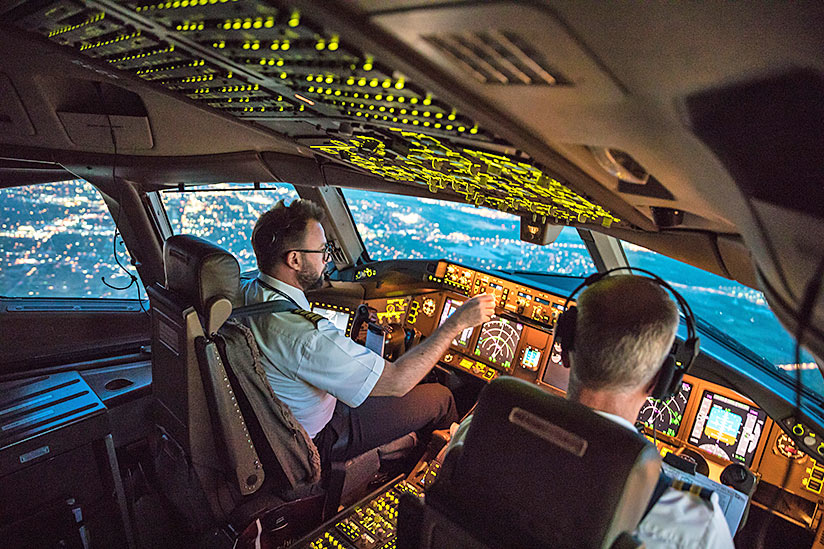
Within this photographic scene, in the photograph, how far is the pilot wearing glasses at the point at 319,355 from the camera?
178cm

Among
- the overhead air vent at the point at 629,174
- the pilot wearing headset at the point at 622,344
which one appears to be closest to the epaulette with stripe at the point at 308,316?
the pilot wearing headset at the point at 622,344

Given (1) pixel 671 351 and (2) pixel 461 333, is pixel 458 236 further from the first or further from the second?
(1) pixel 671 351

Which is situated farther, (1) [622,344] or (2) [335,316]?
(2) [335,316]

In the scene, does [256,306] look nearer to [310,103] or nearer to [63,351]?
[310,103]

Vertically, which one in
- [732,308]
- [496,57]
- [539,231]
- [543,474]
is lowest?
[543,474]

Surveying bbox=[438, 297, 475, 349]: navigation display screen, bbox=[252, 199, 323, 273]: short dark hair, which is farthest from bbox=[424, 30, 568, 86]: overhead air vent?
bbox=[438, 297, 475, 349]: navigation display screen

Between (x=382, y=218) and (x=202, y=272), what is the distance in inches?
74.3

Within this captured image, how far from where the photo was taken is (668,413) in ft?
7.23

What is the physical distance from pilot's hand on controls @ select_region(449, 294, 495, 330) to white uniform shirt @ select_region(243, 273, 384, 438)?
35cm

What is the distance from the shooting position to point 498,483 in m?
0.90

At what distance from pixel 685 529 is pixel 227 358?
147cm

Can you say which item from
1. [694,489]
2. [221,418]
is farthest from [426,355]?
[694,489]

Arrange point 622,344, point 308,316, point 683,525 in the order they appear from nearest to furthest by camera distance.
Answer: point 683,525
point 622,344
point 308,316

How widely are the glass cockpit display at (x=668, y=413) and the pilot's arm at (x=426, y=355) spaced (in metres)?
1.00
